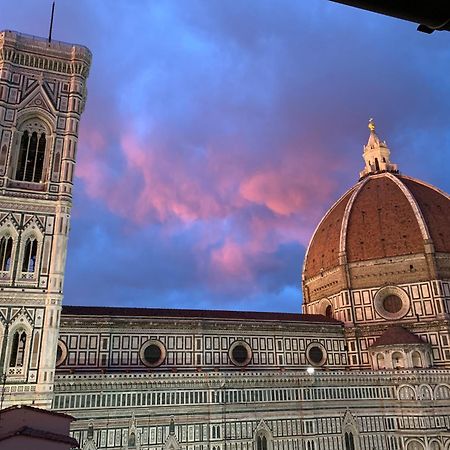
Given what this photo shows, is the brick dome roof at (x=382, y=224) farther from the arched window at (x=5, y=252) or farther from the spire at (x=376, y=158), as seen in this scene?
the arched window at (x=5, y=252)

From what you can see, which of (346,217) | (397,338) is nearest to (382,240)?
(346,217)

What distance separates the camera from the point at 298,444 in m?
32.4

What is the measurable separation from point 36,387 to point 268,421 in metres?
17.1

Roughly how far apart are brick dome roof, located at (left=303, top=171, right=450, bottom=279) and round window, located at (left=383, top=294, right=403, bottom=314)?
4.09 m

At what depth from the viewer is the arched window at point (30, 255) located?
24386 millimetres

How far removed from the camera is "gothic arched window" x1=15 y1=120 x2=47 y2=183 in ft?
87.1

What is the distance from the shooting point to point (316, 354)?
3966cm

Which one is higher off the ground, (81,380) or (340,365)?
(340,365)

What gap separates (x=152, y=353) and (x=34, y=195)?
1480 cm

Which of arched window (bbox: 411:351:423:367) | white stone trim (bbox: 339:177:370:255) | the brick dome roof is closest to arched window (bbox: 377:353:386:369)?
arched window (bbox: 411:351:423:367)

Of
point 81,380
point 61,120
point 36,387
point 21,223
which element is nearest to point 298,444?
point 81,380

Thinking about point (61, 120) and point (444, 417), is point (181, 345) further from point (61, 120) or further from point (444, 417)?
point (444, 417)

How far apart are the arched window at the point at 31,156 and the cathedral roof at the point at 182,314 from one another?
10716mm

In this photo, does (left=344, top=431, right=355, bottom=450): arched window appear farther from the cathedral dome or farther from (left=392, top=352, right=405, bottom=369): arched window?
the cathedral dome
